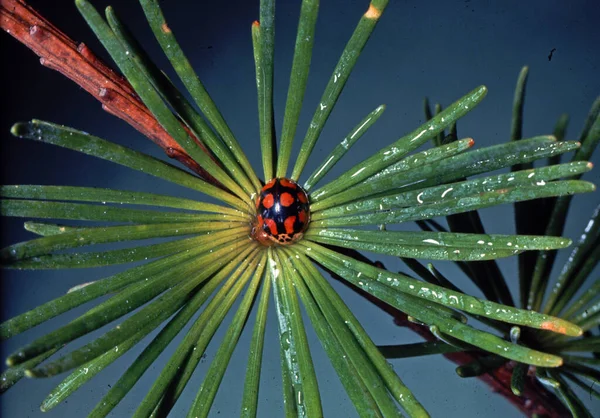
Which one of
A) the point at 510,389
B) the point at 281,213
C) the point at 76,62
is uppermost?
the point at 76,62

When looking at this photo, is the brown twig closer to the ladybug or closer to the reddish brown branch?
the ladybug

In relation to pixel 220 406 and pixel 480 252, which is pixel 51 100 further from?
pixel 480 252

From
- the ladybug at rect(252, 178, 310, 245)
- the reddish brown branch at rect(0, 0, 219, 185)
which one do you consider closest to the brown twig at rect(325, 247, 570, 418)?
the ladybug at rect(252, 178, 310, 245)

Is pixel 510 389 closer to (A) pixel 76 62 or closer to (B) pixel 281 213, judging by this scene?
(B) pixel 281 213

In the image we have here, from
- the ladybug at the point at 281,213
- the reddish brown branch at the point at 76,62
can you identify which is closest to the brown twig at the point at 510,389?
the ladybug at the point at 281,213

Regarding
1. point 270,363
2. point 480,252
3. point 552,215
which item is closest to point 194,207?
point 480,252

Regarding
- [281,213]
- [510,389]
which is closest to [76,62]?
[281,213]
